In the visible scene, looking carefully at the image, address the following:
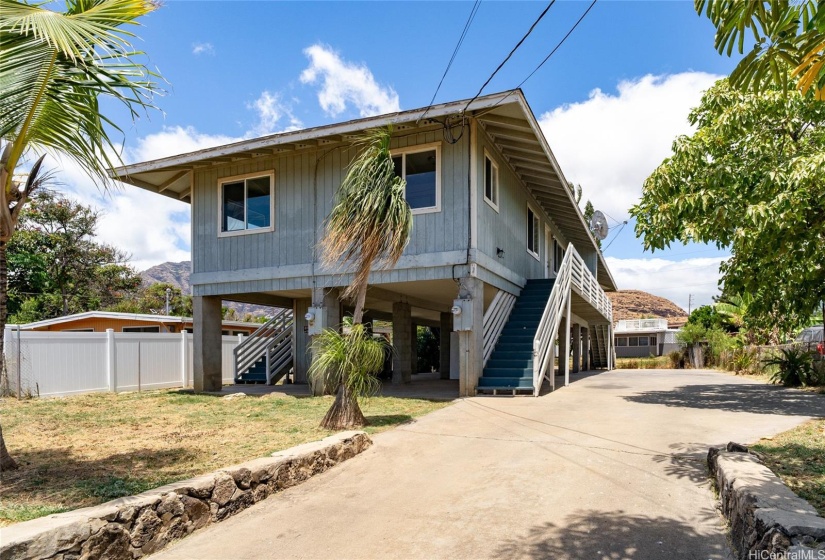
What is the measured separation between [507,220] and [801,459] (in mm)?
9665

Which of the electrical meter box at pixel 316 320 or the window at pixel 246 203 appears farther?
the window at pixel 246 203

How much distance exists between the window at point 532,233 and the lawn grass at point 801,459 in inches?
410

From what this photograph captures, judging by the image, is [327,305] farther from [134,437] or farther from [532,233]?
[532,233]

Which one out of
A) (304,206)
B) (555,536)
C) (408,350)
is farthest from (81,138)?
(408,350)

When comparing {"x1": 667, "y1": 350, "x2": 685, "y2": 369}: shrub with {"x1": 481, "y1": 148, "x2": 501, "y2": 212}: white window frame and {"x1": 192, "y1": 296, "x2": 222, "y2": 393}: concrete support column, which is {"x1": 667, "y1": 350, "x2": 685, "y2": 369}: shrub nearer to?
{"x1": 481, "y1": 148, "x2": 501, "y2": 212}: white window frame

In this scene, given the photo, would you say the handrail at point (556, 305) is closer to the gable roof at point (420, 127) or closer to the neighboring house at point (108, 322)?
the gable roof at point (420, 127)

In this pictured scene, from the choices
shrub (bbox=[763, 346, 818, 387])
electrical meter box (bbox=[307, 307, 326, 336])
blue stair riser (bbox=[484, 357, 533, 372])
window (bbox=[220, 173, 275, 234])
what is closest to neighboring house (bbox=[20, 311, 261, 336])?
window (bbox=[220, 173, 275, 234])

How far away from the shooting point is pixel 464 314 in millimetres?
11562

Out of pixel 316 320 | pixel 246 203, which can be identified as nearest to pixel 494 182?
pixel 316 320

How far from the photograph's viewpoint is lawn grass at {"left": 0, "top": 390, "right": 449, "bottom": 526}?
4793mm

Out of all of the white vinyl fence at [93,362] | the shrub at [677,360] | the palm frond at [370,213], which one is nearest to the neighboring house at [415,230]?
the white vinyl fence at [93,362]

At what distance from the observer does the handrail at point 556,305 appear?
38.9 ft

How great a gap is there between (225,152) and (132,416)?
643 centimetres

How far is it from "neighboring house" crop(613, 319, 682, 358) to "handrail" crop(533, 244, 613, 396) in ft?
96.3
